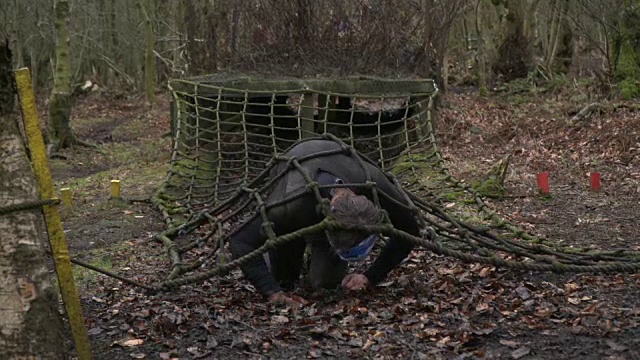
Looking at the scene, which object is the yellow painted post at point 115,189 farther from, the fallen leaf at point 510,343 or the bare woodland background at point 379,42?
the fallen leaf at point 510,343

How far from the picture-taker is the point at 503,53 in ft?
55.3

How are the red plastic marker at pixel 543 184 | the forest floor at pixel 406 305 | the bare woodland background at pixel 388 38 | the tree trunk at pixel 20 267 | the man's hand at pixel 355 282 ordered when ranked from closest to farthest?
the tree trunk at pixel 20 267
the forest floor at pixel 406 305
the man's hand at pixel 355 282
the red plastic marker at pixel 543 184
the bare woodland background at pixel 388 38

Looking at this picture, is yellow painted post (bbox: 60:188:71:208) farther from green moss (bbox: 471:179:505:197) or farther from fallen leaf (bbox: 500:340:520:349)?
fallen leaf (bbox: 500:340:520:349)

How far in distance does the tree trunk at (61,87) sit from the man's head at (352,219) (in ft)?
30.9

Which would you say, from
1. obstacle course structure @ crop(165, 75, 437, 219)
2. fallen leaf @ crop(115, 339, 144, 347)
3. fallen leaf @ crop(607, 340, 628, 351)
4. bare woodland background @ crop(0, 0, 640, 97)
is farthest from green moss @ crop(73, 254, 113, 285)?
bare woodland background @ crop(0, 0, 640, 97)

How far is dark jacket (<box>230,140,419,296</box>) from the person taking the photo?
432cm

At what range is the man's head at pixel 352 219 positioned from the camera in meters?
4.01

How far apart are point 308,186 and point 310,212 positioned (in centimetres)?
16

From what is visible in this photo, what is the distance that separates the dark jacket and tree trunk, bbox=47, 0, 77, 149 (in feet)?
28.7

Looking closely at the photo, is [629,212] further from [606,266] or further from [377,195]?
[377,195]

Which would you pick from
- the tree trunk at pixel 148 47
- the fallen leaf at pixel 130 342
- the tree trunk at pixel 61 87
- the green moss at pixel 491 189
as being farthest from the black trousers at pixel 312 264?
the tree trunk at pixel 148 47

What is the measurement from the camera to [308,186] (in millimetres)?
4227

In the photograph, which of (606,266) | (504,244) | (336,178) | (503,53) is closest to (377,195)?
(336,178)

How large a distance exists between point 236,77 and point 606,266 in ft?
19.5
